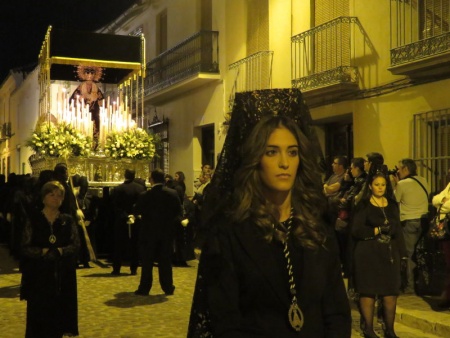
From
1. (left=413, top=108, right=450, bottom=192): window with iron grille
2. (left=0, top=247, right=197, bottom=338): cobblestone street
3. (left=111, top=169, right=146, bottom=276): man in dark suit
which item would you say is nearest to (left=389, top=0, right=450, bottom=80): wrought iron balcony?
(left=413, top=108, right=450, bottom=192): window with iron grille

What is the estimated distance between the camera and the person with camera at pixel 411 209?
10805 mm

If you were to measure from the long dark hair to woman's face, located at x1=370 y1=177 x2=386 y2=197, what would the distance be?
461 cm

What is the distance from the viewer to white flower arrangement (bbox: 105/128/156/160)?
16953 millimetres

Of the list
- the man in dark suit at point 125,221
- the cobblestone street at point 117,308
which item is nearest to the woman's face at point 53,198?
the cobblestone street at point 117,308

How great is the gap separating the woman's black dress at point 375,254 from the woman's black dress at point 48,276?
2733 millimetres

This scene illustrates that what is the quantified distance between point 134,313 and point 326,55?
26.2ft

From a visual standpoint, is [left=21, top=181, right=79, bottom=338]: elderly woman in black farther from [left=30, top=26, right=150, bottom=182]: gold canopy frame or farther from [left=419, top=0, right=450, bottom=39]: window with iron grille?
[left=30, top=26, right=150, bottom=182]: gold canopy frame

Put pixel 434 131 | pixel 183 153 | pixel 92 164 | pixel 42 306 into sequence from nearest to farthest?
pixel 42 306, pixel 434 131, pixel 92 164, pixel 183 153

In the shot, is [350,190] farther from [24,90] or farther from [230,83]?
[24,90]

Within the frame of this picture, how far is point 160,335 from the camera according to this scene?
330 inches

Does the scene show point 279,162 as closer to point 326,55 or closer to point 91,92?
point 326,55

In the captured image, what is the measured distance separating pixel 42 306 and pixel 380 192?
3.38 metres

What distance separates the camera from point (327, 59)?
1588cm

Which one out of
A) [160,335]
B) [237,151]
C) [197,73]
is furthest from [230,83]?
[237,151]
